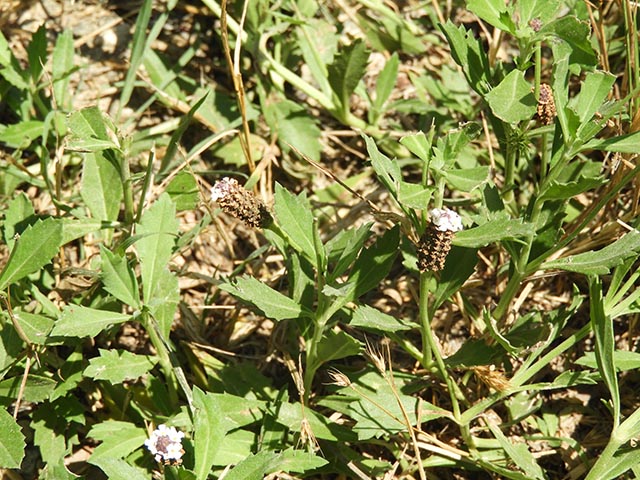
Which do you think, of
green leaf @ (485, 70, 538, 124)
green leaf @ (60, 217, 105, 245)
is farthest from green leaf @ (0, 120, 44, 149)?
green leaf @ (485, 70, 538, 124)

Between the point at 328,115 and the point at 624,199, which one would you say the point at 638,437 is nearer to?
the point at 624,199

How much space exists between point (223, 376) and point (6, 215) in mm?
920

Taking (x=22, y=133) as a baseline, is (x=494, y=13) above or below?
above

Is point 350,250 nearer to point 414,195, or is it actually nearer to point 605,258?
point 414,195

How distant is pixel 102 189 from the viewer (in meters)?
2.88

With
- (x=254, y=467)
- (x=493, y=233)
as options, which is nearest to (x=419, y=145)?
(x=493, y=233)

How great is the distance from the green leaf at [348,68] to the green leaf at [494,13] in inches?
35.2

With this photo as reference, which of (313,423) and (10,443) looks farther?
(313,423)

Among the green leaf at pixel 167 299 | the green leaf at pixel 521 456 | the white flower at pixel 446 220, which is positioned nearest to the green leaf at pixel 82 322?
the green leaf at pixel 167 299

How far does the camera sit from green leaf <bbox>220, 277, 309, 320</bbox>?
2.27 meters

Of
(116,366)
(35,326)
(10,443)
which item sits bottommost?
(10,443)

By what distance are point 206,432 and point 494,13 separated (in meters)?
1.47

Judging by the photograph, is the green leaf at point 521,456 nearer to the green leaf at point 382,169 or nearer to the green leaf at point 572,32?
the green leaf at point 382,169

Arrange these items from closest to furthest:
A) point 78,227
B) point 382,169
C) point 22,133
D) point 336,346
A: point 382,169 < point 336,346 < point 78,227 < point 22,133
